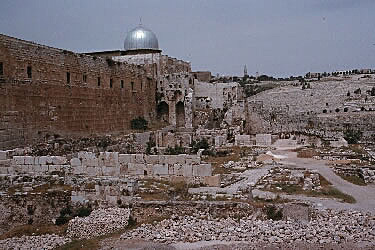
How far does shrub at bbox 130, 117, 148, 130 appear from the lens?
2845cm

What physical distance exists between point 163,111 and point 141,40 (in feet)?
21.3

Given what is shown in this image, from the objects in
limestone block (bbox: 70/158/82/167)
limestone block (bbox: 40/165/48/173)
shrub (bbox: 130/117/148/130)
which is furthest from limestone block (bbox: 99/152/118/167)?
shrub (bbox: 130/117/148/130)

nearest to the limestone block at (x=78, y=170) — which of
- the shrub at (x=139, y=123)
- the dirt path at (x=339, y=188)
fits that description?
the dirt path at (x=339, y=188)

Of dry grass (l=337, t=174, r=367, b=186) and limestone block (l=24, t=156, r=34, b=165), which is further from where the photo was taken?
dry grass (l=337, t=174, r=367, b=186)

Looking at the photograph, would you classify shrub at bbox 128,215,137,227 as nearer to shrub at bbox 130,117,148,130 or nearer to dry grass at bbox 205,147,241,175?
dry grass at bbox 205,147,241,175

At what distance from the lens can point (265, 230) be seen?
9.27m

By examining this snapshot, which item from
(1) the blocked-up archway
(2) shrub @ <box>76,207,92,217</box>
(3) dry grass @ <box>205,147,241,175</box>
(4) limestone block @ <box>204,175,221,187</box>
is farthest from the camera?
(1) the blocked-up archway

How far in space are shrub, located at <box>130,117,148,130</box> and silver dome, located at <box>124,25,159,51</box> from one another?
8215mm

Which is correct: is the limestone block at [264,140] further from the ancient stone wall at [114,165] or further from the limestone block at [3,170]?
the limestone block at [3,170]

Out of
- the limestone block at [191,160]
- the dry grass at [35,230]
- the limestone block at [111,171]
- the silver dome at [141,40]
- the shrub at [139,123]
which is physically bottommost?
the dry grass at [35,230]

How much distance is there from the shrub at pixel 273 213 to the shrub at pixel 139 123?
1877 centimetres

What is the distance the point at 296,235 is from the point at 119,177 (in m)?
5.94

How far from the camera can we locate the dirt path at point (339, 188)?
432 inches

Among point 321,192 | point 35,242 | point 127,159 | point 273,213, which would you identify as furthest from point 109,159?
point 321,192
